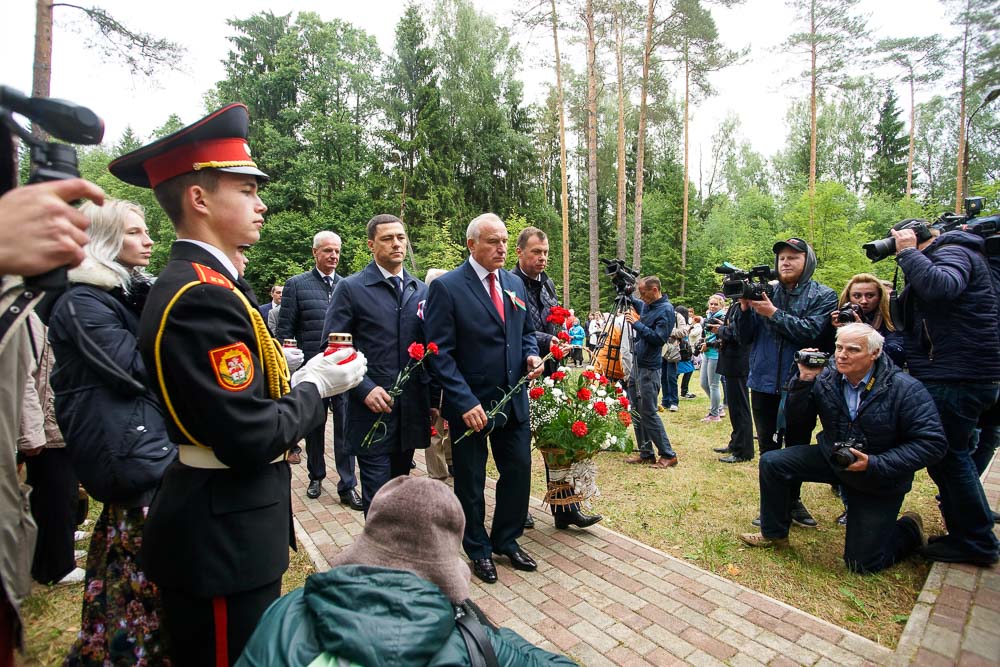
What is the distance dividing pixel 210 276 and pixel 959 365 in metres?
4.49

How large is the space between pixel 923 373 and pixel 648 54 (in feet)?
54.6

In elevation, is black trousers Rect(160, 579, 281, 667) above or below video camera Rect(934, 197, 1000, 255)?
below

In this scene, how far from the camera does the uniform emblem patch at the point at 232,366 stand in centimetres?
140

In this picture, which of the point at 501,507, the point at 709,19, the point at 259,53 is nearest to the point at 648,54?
the point at 709,19

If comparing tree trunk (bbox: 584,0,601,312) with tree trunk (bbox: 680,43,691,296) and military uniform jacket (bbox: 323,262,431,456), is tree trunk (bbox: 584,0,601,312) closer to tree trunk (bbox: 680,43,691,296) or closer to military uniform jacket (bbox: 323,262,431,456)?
tree trunk (bbox: 680,43,691,296)

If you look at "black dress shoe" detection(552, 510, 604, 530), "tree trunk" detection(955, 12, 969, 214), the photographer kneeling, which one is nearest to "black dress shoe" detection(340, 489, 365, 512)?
"black dress shoe" detection(552, 510, 604, 530)

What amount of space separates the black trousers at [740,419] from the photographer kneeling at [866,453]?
233 centimetres

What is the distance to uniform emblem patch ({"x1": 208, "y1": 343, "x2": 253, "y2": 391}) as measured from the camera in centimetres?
140

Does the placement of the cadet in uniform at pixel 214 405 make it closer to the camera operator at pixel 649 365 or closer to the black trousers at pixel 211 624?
the black trousers at pixel 211 624

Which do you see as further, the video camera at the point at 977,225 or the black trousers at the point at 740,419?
the black trousers at the point at 740,419

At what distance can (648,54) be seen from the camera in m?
17.2

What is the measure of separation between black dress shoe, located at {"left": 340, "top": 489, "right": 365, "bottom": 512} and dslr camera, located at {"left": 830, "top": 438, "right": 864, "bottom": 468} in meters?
3.74

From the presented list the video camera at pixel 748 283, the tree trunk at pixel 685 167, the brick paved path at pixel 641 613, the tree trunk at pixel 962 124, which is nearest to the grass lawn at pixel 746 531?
the brick paved path at pixel 641 613

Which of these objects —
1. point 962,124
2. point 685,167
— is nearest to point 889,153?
point 962,124
